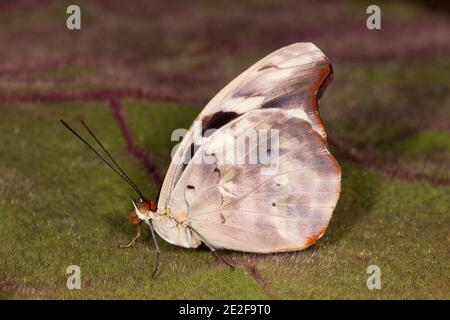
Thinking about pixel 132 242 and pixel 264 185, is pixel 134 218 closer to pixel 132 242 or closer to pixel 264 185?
pixel 132 242

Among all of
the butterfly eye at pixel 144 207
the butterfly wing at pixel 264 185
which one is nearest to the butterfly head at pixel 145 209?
the butterfly eye at pixel 144 207

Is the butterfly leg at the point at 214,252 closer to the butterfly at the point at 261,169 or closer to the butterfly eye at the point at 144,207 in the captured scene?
the butterfly at the point at 261,169

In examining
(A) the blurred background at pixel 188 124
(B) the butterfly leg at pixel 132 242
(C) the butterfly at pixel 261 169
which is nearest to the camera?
(A) the blurred background at pixel 188 124

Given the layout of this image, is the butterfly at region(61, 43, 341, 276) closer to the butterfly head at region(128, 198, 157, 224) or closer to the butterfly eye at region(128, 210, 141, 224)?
the butterfly head at region(128, 198, 157, 224)

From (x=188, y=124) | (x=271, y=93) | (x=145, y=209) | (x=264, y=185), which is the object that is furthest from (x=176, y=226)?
(x=188, y=124)

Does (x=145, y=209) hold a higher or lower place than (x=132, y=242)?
higher

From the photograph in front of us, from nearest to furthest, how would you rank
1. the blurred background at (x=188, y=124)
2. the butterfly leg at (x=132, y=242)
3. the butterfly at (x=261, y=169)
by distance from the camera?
the blurred background at (x=188, y=124)
the butterfly at (x=261, y=169)
the butterfly leg at (x=132, y=242)
